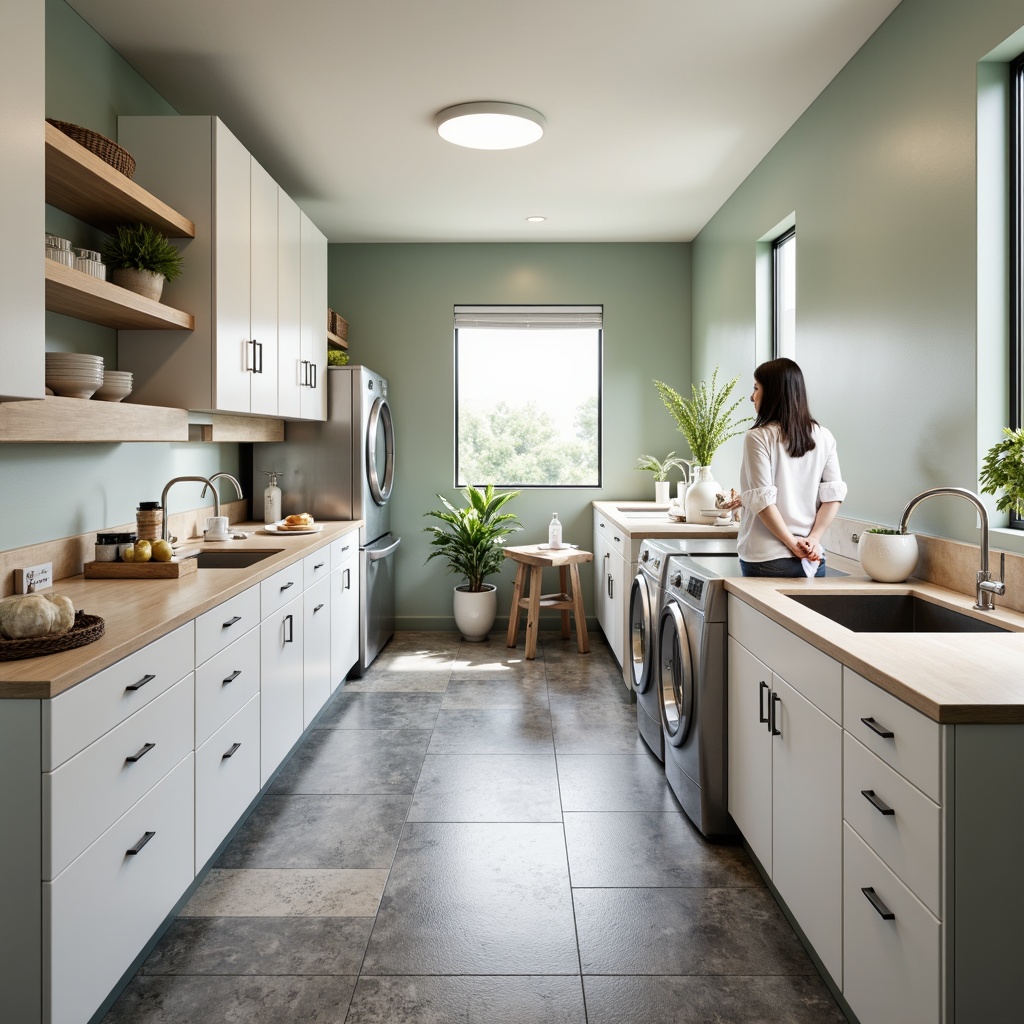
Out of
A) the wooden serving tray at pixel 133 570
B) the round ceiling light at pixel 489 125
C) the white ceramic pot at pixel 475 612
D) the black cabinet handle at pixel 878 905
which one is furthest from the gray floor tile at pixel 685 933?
the white ceramic pot at pixel 475 612

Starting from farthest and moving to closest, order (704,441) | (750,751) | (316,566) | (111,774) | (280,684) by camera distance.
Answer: (704,441) < (316,566) < (280,684) < (750,751) < (111,774)

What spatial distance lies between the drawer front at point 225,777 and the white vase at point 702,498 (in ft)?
7.68

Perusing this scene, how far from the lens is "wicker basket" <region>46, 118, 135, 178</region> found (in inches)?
89.4

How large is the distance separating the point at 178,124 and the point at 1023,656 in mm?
3032

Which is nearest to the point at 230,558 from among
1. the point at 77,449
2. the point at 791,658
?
the point at 77,449

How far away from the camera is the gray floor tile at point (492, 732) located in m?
3.46

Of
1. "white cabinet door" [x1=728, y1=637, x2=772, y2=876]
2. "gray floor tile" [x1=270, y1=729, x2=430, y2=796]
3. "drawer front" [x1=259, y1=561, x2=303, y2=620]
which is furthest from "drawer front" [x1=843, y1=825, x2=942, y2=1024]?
"drawer front" [x1=259, y1=561, x2=303, y2=620]

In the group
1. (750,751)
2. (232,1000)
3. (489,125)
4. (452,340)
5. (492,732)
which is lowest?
(232,1000)

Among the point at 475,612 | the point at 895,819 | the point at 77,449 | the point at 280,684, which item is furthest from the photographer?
the point at 475,612

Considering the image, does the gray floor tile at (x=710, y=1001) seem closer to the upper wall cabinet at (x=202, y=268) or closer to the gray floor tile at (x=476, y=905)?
the gray floor tile at (x=476, y=905)

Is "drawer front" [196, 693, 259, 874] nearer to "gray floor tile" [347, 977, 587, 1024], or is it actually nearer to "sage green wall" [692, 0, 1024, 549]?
"gray floor tile" [347, 977, 587, 1024]

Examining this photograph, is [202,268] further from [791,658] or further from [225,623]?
[791,658]

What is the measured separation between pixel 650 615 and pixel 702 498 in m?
0.98

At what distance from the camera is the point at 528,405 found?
5.91 meters
